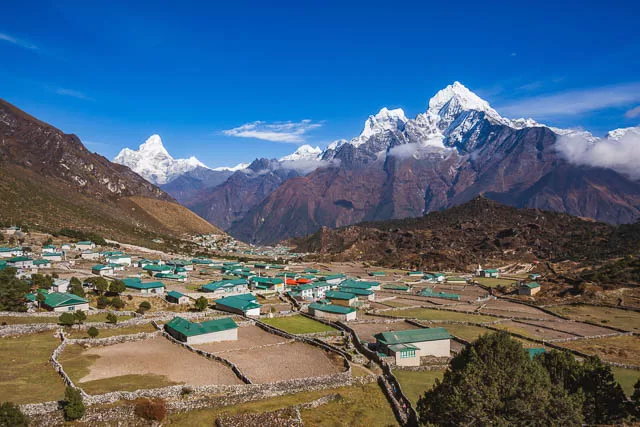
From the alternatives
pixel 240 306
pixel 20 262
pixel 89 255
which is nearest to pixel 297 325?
pixel 240 306

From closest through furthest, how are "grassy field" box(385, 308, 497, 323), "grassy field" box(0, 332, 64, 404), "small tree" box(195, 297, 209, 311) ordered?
"grassy field" box(0, 332, 64, 404) → "small tree" box(195, 297, 209, 311) → "grassy field" box(385, 308, 497, 323)

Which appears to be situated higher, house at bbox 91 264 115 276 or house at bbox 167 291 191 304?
house at bbox 91 264 115 276

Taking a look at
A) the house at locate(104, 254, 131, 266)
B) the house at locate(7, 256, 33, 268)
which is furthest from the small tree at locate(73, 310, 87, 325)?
the house at locate(104, 254, 131, 266)

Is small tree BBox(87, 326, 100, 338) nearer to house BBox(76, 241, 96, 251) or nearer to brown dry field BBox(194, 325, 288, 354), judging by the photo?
brown dry field BBox(194, 325, 288, 354)

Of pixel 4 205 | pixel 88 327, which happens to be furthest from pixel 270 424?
pixel 4 205

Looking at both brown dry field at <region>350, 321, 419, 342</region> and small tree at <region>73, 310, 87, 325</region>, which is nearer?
small tree at <region>73, 310, 87, 325</region>

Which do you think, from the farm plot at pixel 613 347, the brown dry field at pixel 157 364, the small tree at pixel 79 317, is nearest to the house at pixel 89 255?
the small tree at pixel 79 317

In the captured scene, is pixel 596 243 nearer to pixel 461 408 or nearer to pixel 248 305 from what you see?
pixel 248 305
